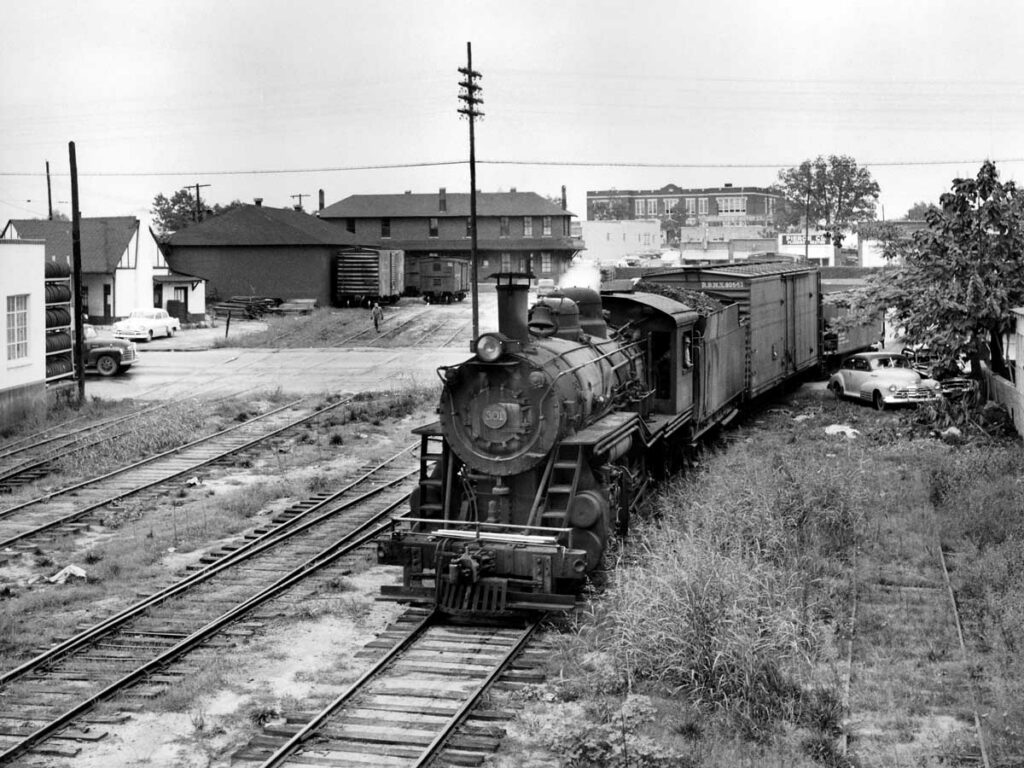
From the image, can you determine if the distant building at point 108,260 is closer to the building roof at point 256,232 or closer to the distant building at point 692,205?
the building roof at point 256,232

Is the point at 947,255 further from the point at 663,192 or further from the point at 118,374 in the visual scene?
the point at 663,192

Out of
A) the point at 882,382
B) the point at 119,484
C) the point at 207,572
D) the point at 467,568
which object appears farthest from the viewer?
the point at 882,382

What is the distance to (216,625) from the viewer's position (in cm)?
1188

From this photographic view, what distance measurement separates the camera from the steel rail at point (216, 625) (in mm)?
9094

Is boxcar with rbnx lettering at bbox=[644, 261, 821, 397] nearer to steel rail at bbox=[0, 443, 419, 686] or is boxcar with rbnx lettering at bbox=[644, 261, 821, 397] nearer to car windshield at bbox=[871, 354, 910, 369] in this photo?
car windshield at bbox=[871, 354, 910, 369]

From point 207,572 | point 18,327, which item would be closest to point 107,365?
point 18,327

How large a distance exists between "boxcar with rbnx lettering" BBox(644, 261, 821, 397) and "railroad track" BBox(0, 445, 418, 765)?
7621mm

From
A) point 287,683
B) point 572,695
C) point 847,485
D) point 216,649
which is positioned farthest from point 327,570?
point 847,485

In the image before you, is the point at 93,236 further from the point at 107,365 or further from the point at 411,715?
the point at 411,715

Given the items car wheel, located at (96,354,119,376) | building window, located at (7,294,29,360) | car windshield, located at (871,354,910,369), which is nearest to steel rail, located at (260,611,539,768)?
building window, located at (7,294,29,360)

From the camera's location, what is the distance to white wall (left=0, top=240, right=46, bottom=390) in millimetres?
26219

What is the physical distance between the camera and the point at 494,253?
74.6 meters

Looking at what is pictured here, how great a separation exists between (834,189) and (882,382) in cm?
7072

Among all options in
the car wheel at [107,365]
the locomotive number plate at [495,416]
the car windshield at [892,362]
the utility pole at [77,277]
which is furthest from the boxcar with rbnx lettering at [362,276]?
the locomotive number plate at [495,416]
